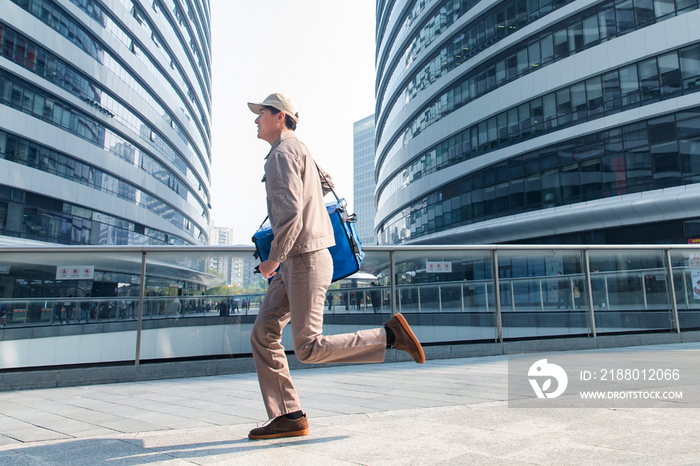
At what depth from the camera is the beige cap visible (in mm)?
2951

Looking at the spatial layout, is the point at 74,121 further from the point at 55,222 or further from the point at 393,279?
the point at 393,279

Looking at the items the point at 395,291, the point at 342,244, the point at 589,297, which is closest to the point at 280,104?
the point at 342,244

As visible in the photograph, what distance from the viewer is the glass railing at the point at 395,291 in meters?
5.75

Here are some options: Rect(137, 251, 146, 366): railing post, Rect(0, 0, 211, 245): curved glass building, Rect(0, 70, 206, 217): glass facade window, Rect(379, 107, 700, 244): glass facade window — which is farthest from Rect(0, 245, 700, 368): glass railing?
Rect(0, 70, 206, 217): glass facade window

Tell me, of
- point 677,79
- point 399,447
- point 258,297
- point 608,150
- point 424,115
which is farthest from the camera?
point 424,115

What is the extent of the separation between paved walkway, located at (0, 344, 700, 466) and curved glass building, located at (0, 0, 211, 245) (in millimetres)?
28464

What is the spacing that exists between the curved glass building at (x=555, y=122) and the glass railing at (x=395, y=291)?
634 inches

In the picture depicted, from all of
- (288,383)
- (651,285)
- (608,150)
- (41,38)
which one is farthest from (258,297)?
(41,38)

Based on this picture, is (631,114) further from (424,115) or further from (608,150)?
(424,115)

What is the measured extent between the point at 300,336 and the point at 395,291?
4329 millimetres

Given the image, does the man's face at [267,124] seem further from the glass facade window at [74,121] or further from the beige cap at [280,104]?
the glass facade window at [74,121]

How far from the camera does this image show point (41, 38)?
94.9 feet

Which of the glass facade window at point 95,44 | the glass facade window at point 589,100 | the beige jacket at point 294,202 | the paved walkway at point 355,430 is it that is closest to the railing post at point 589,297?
the paved walkway at point 355,430

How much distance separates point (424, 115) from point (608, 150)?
15.8 meters
